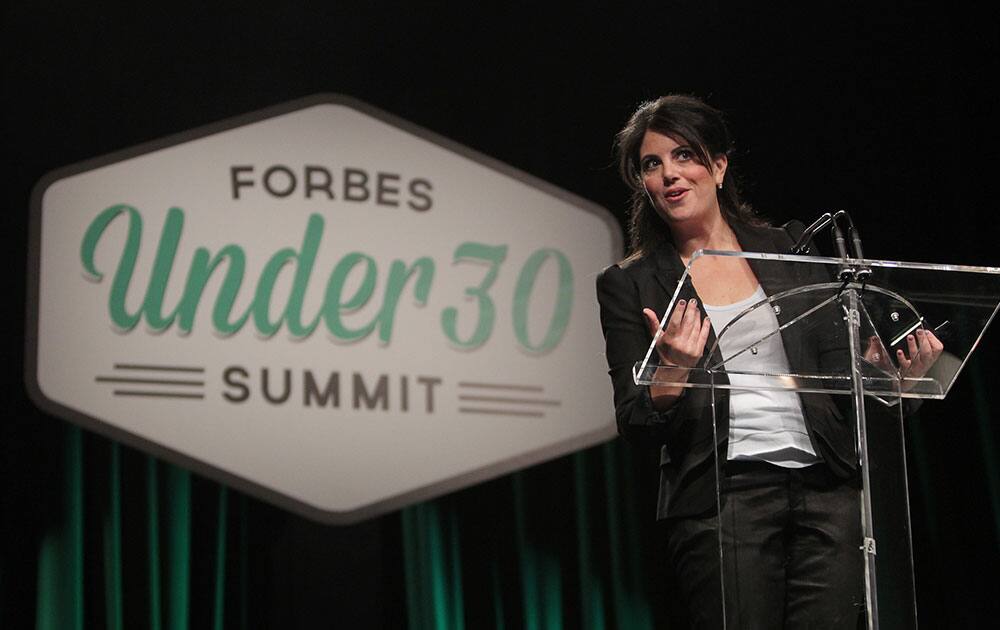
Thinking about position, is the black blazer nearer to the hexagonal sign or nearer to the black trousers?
the black trousers

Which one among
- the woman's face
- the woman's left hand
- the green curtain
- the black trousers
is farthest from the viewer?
the green curtain

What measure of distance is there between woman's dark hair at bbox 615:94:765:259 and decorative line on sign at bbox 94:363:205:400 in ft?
5.23

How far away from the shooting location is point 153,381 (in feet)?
10.8

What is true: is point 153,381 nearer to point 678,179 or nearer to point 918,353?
point 678,179

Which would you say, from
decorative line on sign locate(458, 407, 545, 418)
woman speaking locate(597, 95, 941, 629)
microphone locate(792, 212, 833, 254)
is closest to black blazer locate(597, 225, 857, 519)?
woman speaking locate(597, 95, 941, 629)

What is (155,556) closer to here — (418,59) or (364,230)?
(364,230)

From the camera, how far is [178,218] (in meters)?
3.44

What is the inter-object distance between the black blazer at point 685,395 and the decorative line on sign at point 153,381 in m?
1.63

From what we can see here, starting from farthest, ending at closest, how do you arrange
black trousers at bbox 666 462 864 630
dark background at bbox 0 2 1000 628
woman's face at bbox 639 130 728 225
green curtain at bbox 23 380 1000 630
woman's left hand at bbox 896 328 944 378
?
1. dark background at bbox 0 2 1000 628
2. green curtain at bbox 23 380 1000 630
3. woman's face at bbox 639 130 728 225
4. woman's left hand at bbox 896 328 944 378
5. black trousers at bbox 666 462 864 630

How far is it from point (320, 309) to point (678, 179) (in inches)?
65.4

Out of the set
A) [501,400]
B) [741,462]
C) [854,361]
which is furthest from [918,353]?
[501,400]

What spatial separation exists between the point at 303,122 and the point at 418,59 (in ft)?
1.26

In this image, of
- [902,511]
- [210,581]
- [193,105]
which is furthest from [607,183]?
[902,511]

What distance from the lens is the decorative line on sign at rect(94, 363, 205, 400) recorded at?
3289 millimetres
